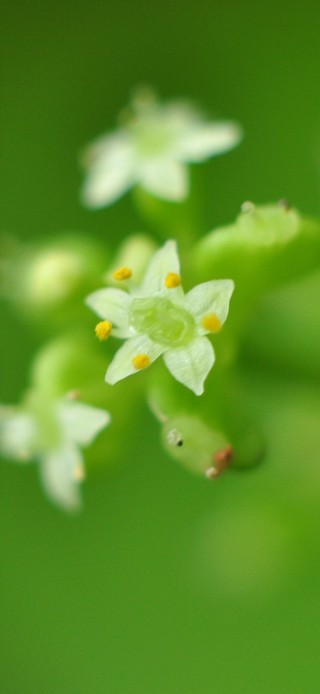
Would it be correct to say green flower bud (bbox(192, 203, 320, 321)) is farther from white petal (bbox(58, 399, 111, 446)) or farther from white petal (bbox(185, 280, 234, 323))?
white petal (bbox(58, 399, 111, 446))

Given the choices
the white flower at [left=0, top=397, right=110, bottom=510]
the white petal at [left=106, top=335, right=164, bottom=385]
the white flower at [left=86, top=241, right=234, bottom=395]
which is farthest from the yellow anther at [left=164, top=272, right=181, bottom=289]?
the white flower at [left=0, top=397, right=110, bottom=510]

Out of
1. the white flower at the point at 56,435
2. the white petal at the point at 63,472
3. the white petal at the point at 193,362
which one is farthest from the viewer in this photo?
the white petal at the point at 63,472

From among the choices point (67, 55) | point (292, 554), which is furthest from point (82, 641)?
point (67, 55)

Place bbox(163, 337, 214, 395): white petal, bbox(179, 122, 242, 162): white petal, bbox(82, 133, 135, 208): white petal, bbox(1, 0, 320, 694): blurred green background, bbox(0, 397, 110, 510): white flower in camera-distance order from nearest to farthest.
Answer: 1. bbox(163, 337, 214, 395): white petal
2. bbox(0, 397, 110, 510): white flower
3. bbox(179, 122, 242, 162): white petal
4. bbox(82, 133, 135, 208): white petal
5. bbox(1, 0, 320, 694): blurred green background

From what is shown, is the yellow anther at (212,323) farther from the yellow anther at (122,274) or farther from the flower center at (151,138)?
the flower center at (151,138)

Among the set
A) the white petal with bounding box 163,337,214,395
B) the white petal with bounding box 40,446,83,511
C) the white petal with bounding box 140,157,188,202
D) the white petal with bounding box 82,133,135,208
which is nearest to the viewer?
the white petal with bounding box 163,337,214,395

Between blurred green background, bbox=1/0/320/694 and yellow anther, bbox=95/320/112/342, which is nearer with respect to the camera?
yellow anther, bbox=95/320/112/342

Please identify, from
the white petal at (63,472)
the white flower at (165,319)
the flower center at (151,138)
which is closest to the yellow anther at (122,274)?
the white flower at (165,319)
